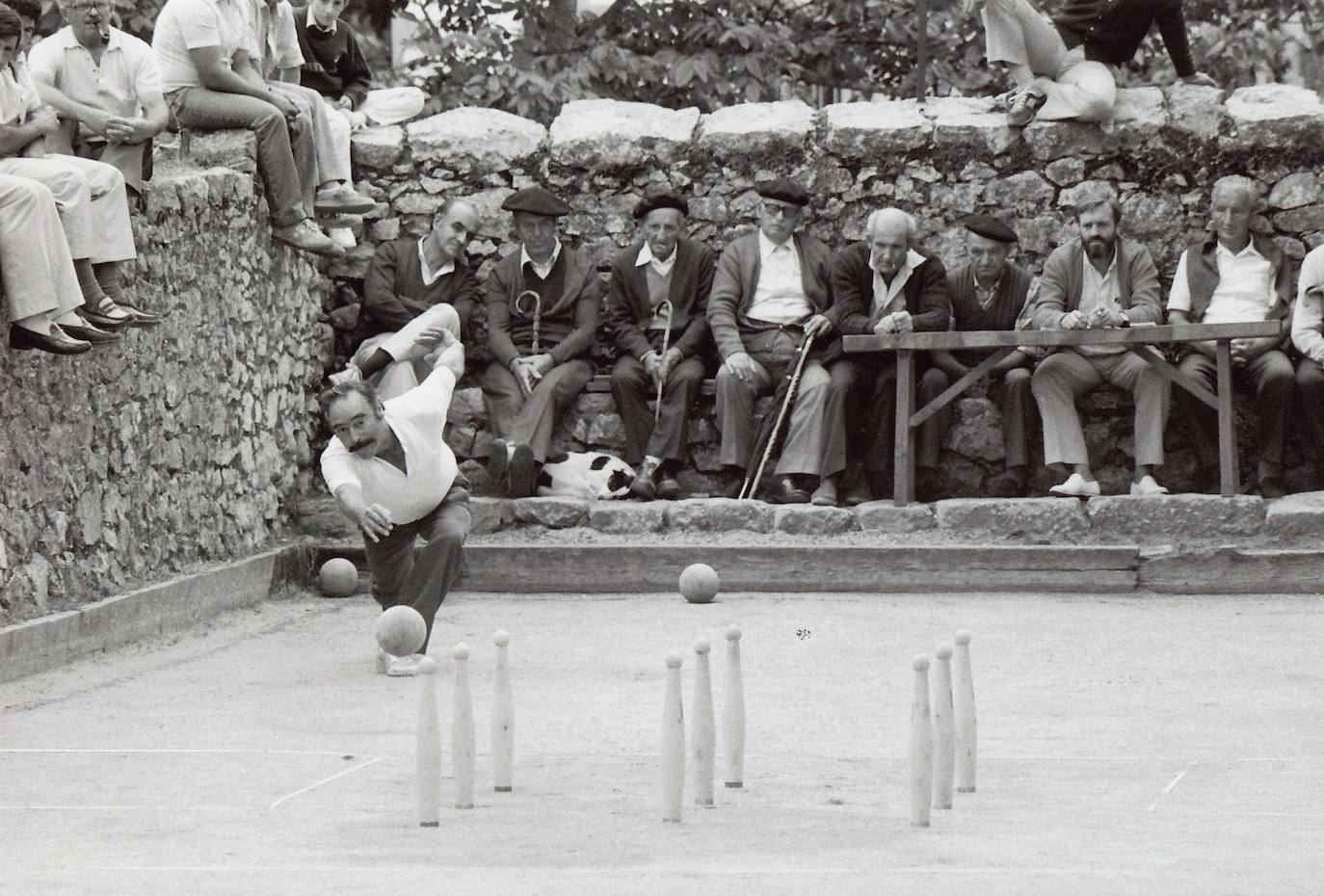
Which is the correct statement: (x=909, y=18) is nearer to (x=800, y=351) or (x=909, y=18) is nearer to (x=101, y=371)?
(x=800, y=351)

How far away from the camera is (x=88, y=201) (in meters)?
9.08

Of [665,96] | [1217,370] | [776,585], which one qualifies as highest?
[665,96]

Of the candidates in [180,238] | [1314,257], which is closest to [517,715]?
[180,238]

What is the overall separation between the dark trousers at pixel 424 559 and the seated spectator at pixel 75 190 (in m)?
1.47

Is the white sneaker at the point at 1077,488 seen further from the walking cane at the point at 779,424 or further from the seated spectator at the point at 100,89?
the seated spectator at the point at 100,89

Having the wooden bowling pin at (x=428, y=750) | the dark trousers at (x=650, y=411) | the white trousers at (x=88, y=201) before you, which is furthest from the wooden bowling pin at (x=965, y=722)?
the dark trousers at (x=650, y=411)

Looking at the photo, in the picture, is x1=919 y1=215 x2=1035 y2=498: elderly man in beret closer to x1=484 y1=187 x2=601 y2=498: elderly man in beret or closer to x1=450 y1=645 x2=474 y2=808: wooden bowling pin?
x1=484 y1=187 x2=601 y2=498: elderly man in beret

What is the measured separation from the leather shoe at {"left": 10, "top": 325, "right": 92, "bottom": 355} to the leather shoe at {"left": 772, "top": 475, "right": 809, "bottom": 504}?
4.73m

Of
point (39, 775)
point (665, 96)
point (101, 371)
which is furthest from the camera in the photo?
point (665, 96)

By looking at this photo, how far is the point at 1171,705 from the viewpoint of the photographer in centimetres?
812

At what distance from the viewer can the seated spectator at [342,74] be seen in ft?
43.0

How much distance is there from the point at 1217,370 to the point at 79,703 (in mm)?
6648

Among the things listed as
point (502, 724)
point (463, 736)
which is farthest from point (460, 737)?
point (502, 724)

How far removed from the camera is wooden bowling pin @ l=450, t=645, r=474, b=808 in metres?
5.96
